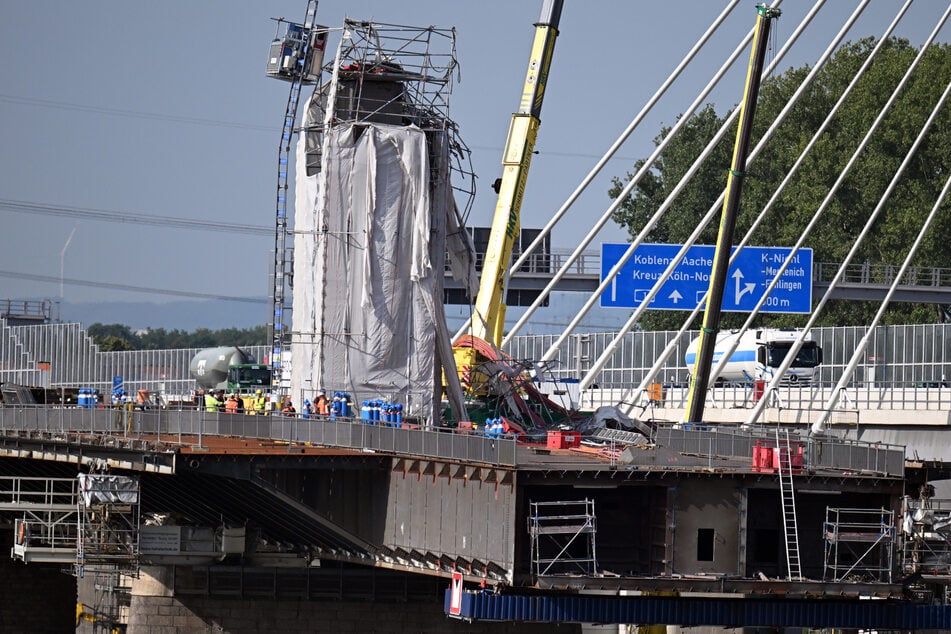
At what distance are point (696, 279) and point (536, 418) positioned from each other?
27.3 meters

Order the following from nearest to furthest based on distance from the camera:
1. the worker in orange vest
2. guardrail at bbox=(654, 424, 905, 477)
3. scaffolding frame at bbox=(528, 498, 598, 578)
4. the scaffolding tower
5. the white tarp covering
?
scaffolding frame at bbox=(528, 498, 598, 578), the scaffolding tower, guardrail at bbox=(654, 424, 905, 477), the worker in orange vest, the white tarp covering

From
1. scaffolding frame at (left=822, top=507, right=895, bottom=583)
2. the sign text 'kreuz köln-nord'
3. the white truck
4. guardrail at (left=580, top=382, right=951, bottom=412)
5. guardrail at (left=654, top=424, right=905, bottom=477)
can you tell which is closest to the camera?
scaffolding frame at (left=822, top=507, right=895, bottom=583)

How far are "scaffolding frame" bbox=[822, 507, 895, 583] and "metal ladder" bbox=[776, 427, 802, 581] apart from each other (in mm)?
710

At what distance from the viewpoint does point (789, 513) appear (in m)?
39.9

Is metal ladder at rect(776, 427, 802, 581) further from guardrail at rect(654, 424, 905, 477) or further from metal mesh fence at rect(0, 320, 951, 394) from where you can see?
metal mesh fence at rect(0, 320, 951, 394)

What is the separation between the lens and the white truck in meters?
85.8

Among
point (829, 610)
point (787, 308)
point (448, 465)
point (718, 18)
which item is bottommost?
point (829, 610)

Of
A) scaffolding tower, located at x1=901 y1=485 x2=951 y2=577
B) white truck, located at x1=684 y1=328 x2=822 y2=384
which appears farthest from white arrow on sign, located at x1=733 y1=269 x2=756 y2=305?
scaffolding tower, located at x1=901 y1=485 x2=951 y2=577

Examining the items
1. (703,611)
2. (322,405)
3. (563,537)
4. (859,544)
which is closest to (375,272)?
(322,405)

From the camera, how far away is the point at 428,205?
5650 cm

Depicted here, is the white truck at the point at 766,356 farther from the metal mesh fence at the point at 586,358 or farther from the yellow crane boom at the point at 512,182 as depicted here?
the yellow crane boom at the point at 512,182

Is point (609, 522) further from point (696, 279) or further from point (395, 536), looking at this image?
point (696, 279)

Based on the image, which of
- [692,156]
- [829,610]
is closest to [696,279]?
[829,610]

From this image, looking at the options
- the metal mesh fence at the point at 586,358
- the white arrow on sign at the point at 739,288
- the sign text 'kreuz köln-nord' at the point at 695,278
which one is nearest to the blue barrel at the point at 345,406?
the metal mesh fence at the point at 586,358
